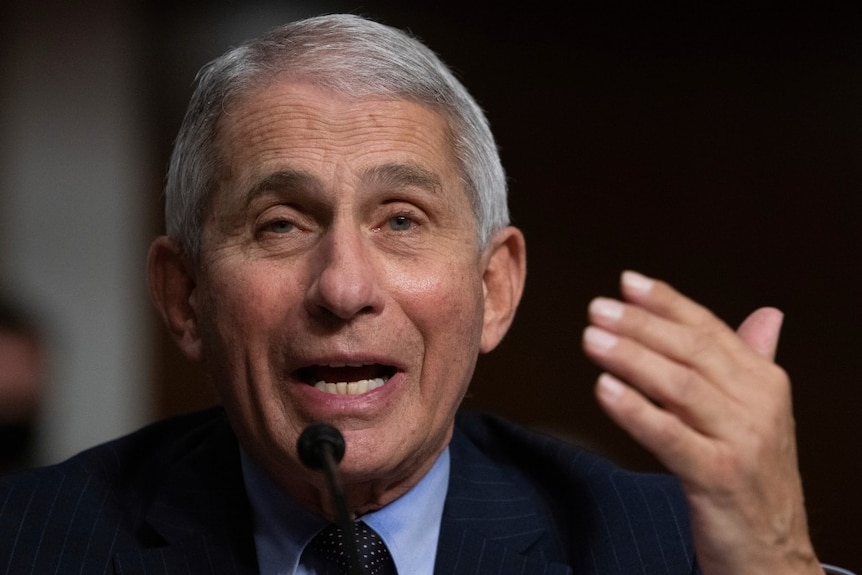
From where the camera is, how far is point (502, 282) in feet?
6.87

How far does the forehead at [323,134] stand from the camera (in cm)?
181

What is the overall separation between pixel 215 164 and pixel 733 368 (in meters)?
0.85

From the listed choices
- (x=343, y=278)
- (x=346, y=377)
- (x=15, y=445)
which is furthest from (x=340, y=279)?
(x=15, y=445)

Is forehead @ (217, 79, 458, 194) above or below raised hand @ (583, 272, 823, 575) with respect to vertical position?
above

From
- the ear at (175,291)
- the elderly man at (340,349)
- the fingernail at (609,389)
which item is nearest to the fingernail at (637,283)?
the fingernail at (609,389)

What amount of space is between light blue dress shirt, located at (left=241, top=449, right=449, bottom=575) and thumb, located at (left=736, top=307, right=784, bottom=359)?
2.06 ft

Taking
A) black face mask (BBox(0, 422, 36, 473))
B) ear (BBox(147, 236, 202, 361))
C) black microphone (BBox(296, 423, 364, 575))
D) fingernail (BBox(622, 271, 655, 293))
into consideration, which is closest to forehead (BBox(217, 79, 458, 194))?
ear (BBox(147, 236, 202, 361))

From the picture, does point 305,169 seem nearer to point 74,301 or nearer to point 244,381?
point 244,381

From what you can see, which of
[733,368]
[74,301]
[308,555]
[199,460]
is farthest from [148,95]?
[733,368]

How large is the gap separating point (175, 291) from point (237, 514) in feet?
1.20

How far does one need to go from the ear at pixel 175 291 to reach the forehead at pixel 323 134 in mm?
217

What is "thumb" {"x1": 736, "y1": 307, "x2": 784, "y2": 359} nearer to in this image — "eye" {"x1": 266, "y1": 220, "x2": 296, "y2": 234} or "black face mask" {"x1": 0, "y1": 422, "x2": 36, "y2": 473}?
"eye" {"x1": 266, "y1": 220, "x2": 296, "y2": 234}

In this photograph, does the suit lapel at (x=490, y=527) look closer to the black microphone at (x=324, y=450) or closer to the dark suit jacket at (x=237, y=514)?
the dark suit jacket at (x=237, y=514)

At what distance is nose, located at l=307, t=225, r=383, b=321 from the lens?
1.68 m
